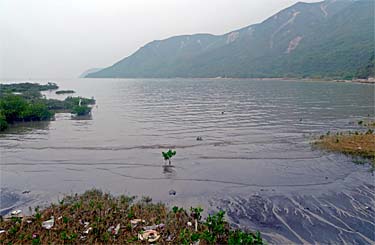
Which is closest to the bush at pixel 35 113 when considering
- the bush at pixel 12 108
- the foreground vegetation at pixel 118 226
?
the bush at pixel 12 108

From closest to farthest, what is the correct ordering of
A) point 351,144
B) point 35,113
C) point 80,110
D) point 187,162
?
point 187,162, point 351,144, point 35,113, point 80,110

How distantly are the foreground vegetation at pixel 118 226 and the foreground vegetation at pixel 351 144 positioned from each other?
1094 cm

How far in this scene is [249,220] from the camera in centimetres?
1083

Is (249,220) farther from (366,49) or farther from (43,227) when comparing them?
(366,49)

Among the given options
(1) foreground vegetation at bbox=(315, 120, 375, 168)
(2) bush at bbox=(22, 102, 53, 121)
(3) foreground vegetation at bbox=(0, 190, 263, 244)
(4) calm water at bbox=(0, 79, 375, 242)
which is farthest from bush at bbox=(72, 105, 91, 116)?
(3) foreground vegetation at bbox=(0, 190, 263, 244)

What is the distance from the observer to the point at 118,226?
9547 millimetres

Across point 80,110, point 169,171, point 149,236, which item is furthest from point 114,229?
point 80,110

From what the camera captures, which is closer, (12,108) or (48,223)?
(48,223)

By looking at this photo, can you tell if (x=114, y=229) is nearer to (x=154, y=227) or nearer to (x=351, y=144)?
(x=154, y=227)

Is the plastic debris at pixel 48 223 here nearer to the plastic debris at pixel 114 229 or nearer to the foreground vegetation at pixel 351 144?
the plastic debris at pixel 114 229

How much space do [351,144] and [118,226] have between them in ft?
53.7

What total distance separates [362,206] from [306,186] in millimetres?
2595

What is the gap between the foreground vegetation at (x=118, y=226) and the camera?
8758 mm

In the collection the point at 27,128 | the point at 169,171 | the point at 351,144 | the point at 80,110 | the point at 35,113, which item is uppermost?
the point at 351,144
